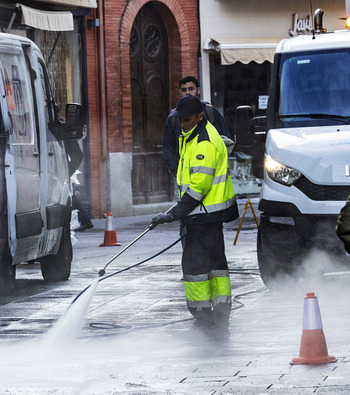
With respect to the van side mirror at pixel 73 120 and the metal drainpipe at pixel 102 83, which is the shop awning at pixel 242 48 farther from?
the van side mirror at pixel 73 120

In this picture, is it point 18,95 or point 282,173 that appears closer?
point 282,173

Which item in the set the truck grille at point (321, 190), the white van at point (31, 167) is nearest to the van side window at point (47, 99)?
the white van at point (31, 167)

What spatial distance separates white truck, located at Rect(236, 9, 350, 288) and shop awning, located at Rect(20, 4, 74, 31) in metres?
9.13

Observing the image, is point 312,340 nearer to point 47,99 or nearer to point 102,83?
point 47,99

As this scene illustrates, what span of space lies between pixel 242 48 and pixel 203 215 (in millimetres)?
17533

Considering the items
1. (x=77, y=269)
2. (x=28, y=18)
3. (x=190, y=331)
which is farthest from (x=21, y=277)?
(x=28, y=18)

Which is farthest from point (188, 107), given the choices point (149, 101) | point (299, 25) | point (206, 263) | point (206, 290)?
point (299, 25)

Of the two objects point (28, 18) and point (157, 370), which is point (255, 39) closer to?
point (28, 18)

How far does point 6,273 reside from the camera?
11.6 m

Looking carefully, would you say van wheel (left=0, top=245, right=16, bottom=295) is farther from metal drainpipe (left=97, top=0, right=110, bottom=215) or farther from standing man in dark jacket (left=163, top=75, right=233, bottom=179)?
metal drainpipe (left=97, top=0, right=110, bottom=215)

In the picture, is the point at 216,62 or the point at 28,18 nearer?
the point at 28,18

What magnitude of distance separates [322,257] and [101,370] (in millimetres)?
3771

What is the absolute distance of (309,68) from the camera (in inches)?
463

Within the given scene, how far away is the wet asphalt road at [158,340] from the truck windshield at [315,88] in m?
1.32
